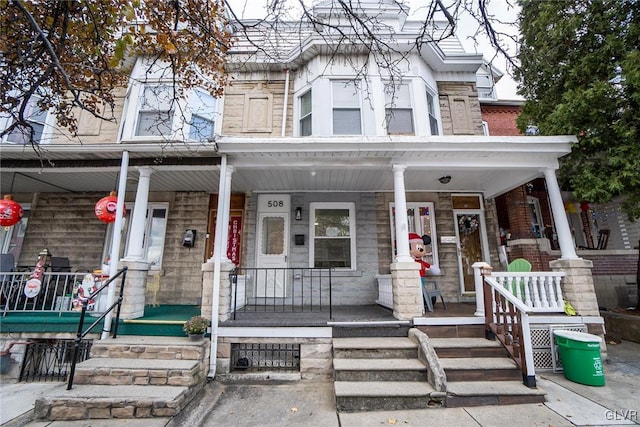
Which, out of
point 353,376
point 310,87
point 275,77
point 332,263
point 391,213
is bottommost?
point 353,376

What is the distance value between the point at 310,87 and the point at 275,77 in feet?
4.09

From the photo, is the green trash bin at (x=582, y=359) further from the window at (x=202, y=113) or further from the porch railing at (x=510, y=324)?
the window at (x=202, y=113)

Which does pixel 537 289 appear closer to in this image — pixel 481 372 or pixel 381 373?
pixel 481 372

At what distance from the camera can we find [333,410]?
11.0 feet

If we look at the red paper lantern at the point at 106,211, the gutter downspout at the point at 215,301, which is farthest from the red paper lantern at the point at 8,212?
the gutter downspout at the point at 215,301

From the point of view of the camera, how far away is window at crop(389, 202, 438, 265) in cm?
678

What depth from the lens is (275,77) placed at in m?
7.55

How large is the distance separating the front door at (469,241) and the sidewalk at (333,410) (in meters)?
2.86

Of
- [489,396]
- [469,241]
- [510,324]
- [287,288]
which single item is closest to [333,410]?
[489,396]

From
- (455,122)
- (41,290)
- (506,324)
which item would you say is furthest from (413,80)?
(41,290)

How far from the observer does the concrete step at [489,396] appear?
3.35m

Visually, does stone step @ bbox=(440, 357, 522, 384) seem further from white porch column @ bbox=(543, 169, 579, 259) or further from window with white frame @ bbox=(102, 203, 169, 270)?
window with white frame @ bbox=(102, 203, 169, 270)

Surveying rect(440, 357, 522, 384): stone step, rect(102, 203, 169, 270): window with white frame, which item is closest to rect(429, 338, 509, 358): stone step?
rect(440, 357, 522, 384): stone step

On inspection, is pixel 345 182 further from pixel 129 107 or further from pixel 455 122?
pixel 129 107
